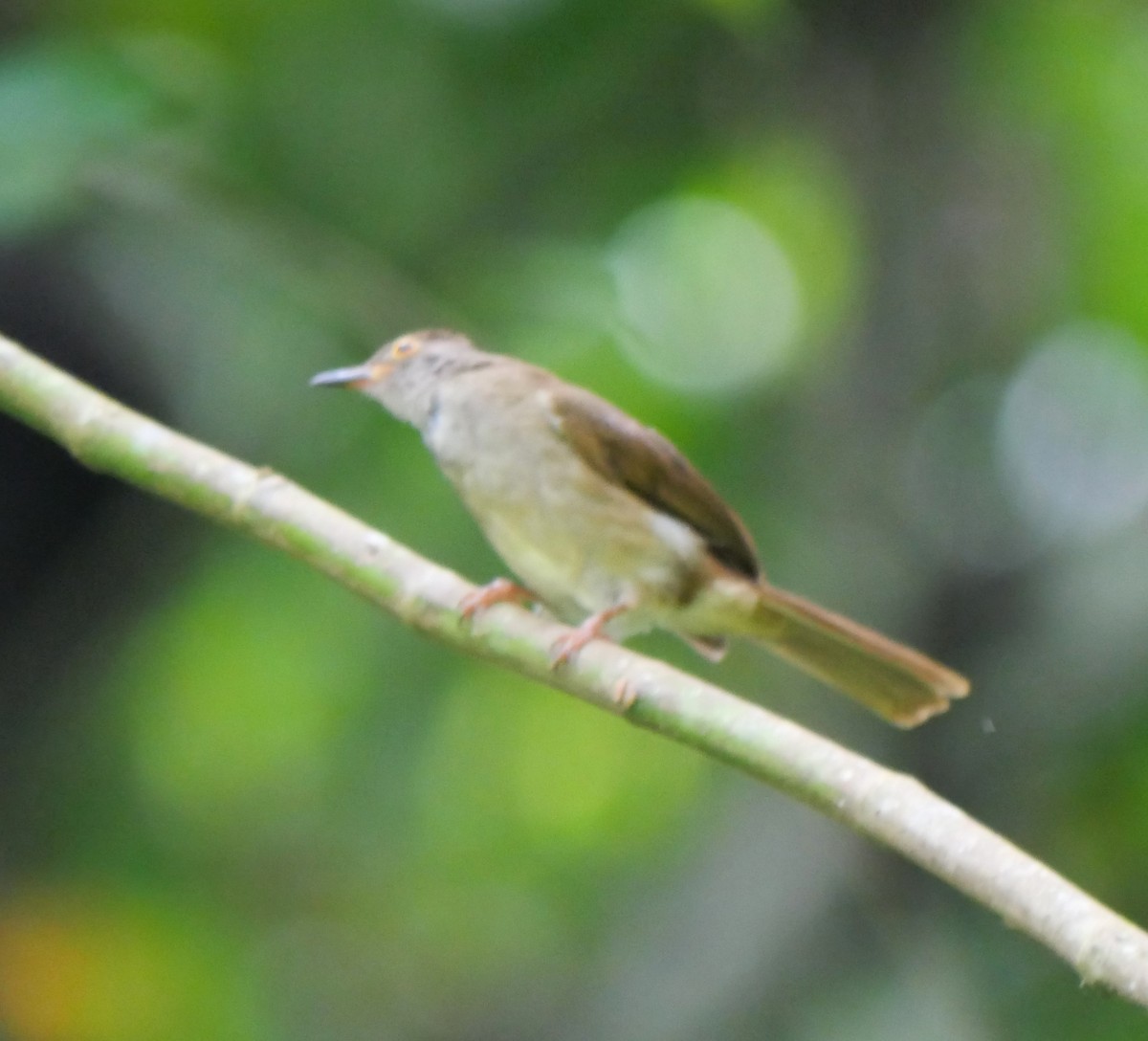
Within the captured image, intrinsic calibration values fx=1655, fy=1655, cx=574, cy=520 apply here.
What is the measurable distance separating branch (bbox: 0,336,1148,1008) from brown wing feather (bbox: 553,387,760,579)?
78 cm

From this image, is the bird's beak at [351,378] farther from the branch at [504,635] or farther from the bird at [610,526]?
the branch at [504,635]

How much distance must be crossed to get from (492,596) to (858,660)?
95cm

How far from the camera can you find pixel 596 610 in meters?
3.59

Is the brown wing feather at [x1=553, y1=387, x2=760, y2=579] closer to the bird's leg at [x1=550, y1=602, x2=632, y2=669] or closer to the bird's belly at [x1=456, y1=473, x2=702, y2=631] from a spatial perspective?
the bird's belly at [x1=456, y1=473, x2=702, y2=631]

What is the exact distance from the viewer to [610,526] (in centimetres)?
354

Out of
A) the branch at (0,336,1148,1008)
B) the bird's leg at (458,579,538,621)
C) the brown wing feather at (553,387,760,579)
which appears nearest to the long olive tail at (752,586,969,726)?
the brown wing feather at (553,387,760,579)

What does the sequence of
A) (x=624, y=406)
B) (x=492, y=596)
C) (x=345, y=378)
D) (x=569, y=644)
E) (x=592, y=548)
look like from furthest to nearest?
(x=624, y=406) < (x=345, y=378) < (x=592, y=548) < (x=492, y=596) < (x=569, y=644)

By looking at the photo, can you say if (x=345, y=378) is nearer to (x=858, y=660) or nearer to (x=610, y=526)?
(x=610, y=526)

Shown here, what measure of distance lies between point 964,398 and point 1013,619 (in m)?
0.87

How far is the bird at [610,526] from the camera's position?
3.50m

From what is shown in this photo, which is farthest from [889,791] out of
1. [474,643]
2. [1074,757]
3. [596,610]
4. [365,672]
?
[365,672]

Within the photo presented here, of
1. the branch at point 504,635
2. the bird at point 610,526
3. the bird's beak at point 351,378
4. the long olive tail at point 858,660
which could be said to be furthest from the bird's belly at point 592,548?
the branch at point 504,635

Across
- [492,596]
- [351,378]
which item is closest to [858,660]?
[492,596]

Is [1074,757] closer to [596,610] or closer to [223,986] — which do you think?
[596,610]
